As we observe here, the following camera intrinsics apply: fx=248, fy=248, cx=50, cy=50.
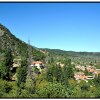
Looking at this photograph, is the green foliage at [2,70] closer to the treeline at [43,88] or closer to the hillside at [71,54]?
the treeline at [43,88]

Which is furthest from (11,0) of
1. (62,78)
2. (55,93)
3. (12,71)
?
(12,71)

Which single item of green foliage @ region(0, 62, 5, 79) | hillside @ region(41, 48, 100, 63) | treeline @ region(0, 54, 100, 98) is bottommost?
treeline @ region(0, 54, 100, 98)

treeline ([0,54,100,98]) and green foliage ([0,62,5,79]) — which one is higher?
green foliage ([0,62,5,79])

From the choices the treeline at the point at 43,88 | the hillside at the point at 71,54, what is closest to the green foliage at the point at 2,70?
the treeline at the point at 43,88

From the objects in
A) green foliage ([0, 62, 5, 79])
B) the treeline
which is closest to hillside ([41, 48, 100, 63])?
green foliage ([0, 62, 5, 79])

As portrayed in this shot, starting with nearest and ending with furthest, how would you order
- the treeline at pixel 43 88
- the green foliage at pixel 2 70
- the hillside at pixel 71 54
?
the treeline at pixel 43 88 → the green foliage at pixel 2 70 → the hillside at pixel 71 54

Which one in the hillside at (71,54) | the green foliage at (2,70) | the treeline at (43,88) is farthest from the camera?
the hillside at (71,54)

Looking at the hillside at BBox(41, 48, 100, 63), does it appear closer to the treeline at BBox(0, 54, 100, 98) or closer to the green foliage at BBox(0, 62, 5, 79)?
the green foliage at BBox(0, 62, 5, 79)

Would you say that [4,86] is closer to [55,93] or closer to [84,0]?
[55,93]

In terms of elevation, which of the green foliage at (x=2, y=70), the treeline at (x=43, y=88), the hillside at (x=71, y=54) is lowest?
the treeline at (x=43, y=88)

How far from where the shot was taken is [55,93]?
640cm

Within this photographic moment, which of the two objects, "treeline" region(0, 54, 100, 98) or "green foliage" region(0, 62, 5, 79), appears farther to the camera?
"green foliage" region(0, 62, 5, 79)

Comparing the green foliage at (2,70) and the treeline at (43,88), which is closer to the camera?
the treeline at (43,88)

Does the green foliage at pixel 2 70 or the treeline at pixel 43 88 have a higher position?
the green foliage at pixel 2 70
